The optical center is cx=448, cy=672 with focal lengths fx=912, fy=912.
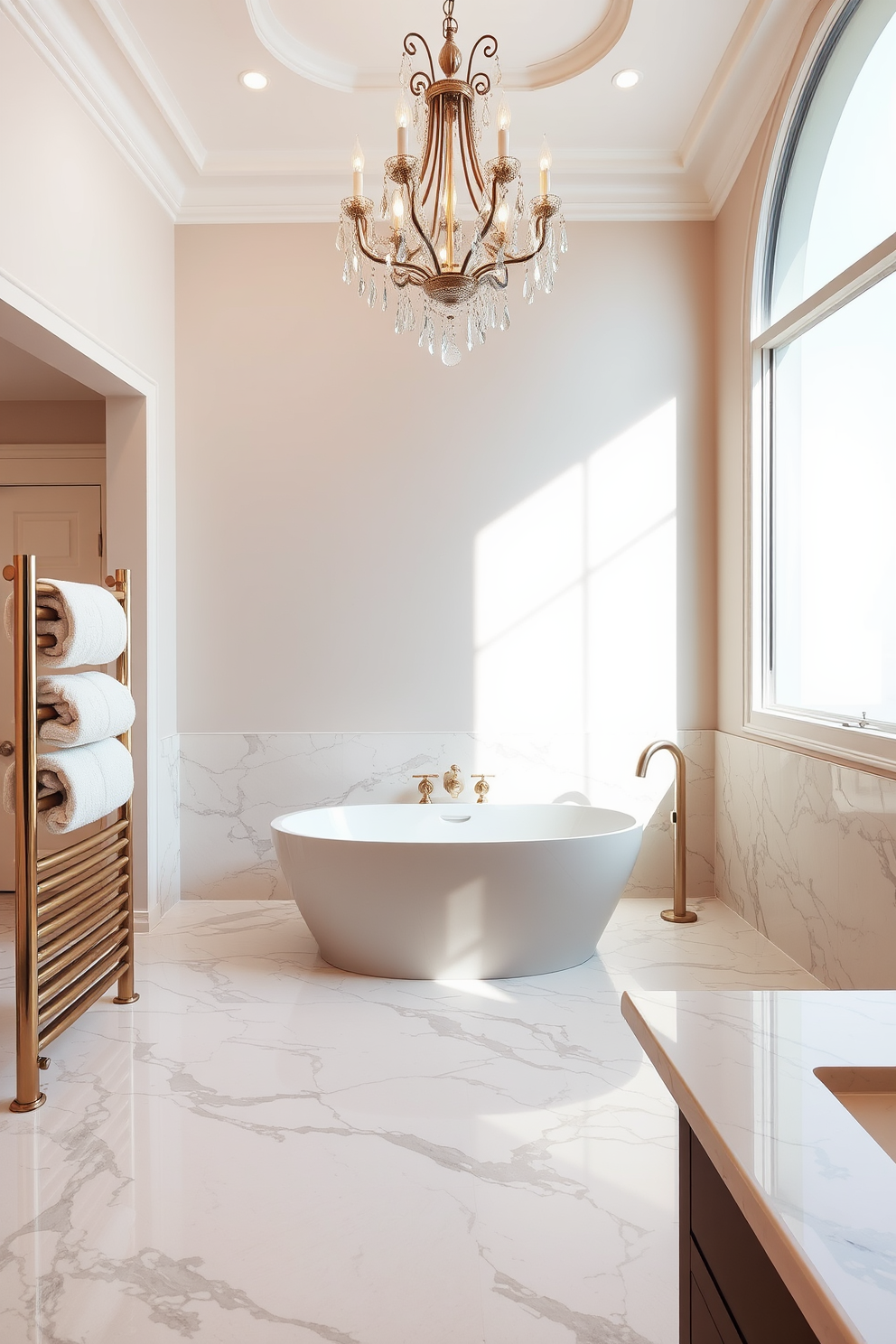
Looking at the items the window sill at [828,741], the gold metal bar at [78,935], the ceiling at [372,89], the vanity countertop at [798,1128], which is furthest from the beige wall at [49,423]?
the vanity countertop at [798,1128]

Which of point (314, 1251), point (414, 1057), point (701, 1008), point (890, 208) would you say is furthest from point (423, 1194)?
point (890, 208)

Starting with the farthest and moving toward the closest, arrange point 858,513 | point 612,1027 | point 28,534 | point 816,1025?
point 28,534 < point 858,513 < point 612,1027 < point 816,1025

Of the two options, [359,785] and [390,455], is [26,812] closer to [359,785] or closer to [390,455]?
[359,785]

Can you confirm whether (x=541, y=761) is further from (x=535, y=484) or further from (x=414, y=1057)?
(x=414, y=1057)

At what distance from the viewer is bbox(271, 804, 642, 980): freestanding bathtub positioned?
2.80 metres

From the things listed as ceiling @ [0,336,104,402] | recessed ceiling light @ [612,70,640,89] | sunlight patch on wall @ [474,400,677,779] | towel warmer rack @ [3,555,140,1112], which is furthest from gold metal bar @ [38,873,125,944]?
recessed ceiling light @ [612,70,640,89]

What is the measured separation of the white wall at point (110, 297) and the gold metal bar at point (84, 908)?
730mm

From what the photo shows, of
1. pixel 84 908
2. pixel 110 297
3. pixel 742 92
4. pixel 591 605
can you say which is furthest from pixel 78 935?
pixel 742 92

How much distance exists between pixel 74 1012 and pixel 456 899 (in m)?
1.11

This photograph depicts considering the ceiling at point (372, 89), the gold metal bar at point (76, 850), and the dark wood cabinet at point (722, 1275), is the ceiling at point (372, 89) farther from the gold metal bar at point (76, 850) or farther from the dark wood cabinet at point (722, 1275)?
the dark wood cabinet at point (722, 1275)

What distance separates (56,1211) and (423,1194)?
69cm

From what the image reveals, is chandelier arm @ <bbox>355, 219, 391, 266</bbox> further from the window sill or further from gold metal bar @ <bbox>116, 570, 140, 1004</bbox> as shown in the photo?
the window sill

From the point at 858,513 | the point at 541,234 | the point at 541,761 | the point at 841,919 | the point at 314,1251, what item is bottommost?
the point at 314,1251

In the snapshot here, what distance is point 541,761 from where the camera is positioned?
381 centimetres
